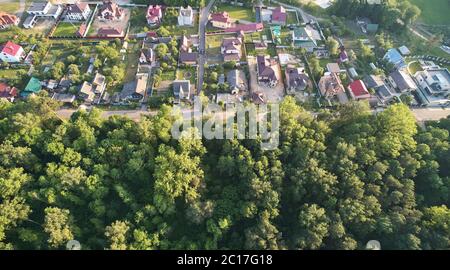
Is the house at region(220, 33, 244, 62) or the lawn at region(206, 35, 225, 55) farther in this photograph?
the lawn at region(206, 35, 225, 55)

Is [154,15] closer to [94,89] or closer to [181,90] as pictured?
[94,89]

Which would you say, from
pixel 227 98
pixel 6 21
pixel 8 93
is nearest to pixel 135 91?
pixel 227 98

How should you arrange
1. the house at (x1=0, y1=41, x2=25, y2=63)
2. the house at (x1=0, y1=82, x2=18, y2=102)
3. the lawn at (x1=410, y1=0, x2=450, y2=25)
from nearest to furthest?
the house at (x1=0, y1=82, x2=18, y2=102) → the house at (x1=0, y1=41, x2=25, y2=63) → the lawn at (x1=410, y1=0, x2=450, y2=25)

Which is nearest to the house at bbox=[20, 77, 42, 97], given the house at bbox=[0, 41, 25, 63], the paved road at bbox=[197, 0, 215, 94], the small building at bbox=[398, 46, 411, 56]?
the house at bbox=[0, 41, 25, 63]

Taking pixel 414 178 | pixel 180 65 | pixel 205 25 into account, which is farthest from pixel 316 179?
pixel 205 25

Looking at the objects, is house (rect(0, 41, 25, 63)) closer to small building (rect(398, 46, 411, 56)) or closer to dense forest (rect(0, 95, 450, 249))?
dense forest (rect(0, 95, 450, 249))

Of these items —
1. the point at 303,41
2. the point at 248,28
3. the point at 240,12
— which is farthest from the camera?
the point at 240,12

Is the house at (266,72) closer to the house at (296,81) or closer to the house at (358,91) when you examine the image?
the house at (296,81)

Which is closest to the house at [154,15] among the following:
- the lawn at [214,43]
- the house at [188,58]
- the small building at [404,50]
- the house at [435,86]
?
the lawn at [214,43]
